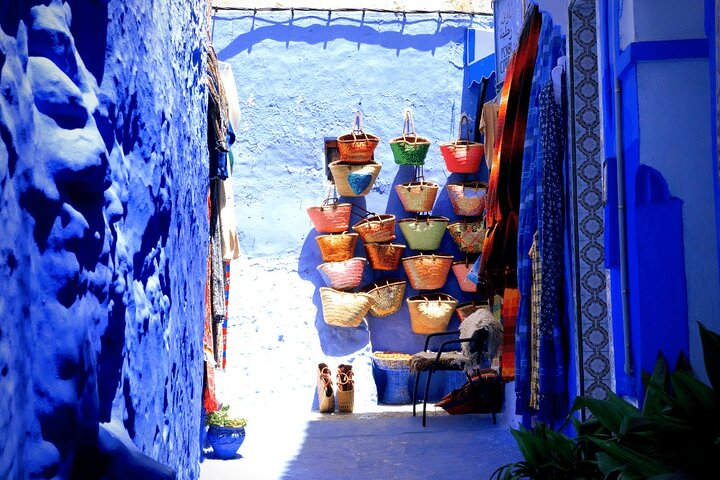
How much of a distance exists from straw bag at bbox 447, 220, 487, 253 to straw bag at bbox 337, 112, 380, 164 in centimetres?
116

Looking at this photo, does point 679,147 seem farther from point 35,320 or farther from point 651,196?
point 35,320

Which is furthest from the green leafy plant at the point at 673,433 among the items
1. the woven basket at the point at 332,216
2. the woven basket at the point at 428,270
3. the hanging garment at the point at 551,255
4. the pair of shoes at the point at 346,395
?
the woven basket at the point at 332,216

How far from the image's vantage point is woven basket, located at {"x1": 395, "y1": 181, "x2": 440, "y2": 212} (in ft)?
31.1

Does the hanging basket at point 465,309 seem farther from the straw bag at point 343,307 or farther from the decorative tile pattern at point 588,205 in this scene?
the decorative tile pattern at point 588,205

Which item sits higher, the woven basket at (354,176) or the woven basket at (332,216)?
the woven basket at (354,176)

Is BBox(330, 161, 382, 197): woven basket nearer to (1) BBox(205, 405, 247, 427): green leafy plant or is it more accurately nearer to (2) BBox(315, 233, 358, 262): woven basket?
(2) BBox(315, 233, 358, 262): woven basket

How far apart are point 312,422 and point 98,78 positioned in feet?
20.5

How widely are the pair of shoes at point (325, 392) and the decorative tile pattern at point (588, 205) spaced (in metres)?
4.58

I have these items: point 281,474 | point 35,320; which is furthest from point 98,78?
point 281,474

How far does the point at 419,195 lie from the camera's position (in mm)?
9500

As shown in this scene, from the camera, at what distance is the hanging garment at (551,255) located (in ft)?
16.0

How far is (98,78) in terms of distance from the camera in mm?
2361

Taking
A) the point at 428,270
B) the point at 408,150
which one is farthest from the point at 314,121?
the point at 428,270

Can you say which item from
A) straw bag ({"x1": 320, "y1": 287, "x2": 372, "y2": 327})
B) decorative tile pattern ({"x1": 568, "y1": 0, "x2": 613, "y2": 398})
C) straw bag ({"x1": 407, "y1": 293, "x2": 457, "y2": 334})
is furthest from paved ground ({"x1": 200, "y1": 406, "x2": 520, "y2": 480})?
decorative tile pattern ({"x1": 568, "y1": 0, "x2": 613, "y2": 398})
